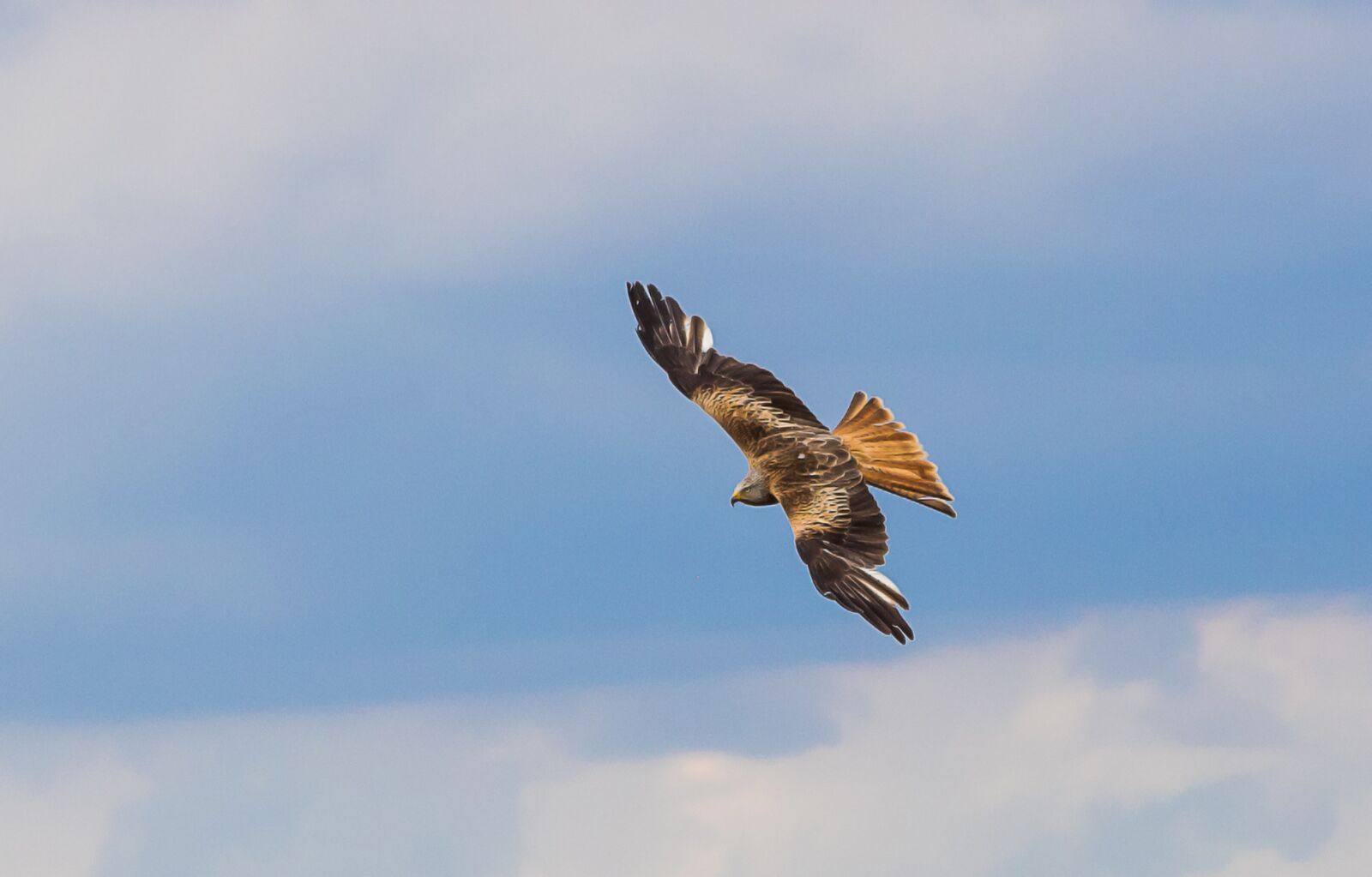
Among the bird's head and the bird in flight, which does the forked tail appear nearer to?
the bird in flight

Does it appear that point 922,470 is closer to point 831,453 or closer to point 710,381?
point 831,453

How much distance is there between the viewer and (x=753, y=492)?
35031 mm

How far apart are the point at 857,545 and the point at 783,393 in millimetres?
5453

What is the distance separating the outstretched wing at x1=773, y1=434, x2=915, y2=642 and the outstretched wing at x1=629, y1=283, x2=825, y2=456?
4.56 feet

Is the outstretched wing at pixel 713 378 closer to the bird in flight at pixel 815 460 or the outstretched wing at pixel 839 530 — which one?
the bird in flight at pixel 815 460

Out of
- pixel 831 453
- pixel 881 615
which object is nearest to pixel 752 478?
pixel 831 453

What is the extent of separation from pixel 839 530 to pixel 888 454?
3.05 m

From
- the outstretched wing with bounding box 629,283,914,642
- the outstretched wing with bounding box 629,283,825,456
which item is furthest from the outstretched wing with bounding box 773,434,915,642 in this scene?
the outstretched wing with bounding box 629,283,825,456

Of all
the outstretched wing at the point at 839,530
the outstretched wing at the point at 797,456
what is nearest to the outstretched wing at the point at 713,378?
the outstretched wing at the point at 797,456

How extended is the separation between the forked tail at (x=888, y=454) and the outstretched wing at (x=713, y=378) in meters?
0.76

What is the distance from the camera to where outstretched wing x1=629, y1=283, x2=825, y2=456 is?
36.3 meters

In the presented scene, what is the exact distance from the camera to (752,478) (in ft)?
115

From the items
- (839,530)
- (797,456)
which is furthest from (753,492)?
(839,530)

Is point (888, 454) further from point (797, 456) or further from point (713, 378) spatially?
point (713, 378)
